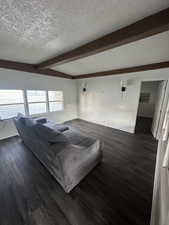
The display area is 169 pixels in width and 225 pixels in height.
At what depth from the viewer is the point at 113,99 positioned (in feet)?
14.4

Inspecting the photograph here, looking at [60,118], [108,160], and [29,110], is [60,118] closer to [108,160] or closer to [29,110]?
[29,110]

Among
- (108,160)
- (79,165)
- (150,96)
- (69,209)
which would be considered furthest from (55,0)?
(150,96)

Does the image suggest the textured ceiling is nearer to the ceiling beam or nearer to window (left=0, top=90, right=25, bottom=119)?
the ceiling beam

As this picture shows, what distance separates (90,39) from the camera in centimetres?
195

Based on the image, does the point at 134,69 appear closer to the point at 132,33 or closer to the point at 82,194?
the point at 132,33

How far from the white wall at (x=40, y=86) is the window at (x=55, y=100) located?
225 mm

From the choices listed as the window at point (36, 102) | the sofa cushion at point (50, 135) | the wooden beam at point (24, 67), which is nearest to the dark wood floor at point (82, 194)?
the sofa cushion at point (50, 135)

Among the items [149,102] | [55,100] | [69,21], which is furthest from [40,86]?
[149,102]

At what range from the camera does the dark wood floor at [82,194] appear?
1247 millimetres

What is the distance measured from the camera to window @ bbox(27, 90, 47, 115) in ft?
13.0

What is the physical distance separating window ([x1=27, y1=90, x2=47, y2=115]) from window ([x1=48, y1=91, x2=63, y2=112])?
0.31 metres

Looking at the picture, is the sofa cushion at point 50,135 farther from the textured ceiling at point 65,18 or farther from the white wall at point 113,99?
the white wall at point 113,99

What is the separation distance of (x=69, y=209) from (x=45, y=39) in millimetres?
3037

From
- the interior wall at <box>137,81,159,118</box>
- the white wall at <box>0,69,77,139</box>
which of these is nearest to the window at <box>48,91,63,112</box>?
the white wall at <box>0,69,77,139</box>
